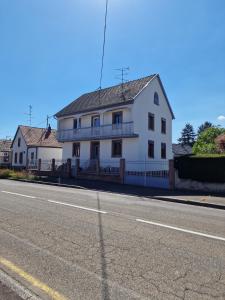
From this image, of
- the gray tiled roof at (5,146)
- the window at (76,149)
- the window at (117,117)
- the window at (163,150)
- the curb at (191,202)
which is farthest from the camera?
the gray tiled roof at (5,146)

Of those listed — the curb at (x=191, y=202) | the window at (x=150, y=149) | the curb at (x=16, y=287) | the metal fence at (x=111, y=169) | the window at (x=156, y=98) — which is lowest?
the curb at (x=16, y=287)

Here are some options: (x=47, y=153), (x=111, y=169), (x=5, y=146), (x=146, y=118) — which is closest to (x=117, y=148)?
(x=146, y=118)

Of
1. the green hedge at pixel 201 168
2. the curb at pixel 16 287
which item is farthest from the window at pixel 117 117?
the curb at pixel 16 287

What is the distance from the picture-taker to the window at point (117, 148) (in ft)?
103

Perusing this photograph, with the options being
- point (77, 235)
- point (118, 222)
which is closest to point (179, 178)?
point (118, 222)

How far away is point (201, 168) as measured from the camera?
19281 millimetres

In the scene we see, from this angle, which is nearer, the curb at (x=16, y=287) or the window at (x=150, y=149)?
the curb at (x=16, y=287)

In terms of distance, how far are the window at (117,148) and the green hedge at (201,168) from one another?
11443 mm

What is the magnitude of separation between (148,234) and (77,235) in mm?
1548

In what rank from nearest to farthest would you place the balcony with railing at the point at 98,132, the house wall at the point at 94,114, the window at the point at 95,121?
the balcony with railing at the point at 98,132
the house wall at the point at 94,114
the window at the point at 95,121

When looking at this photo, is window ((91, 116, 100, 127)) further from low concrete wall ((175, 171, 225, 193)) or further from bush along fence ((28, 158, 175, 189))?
low concrete wall ((175, 171, 225, 193))

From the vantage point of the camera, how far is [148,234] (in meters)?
6.91

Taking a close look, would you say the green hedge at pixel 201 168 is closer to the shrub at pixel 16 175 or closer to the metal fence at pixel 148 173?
the metal fence at pixel 148 173

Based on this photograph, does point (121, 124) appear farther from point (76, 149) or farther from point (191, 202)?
point (191, 202)
